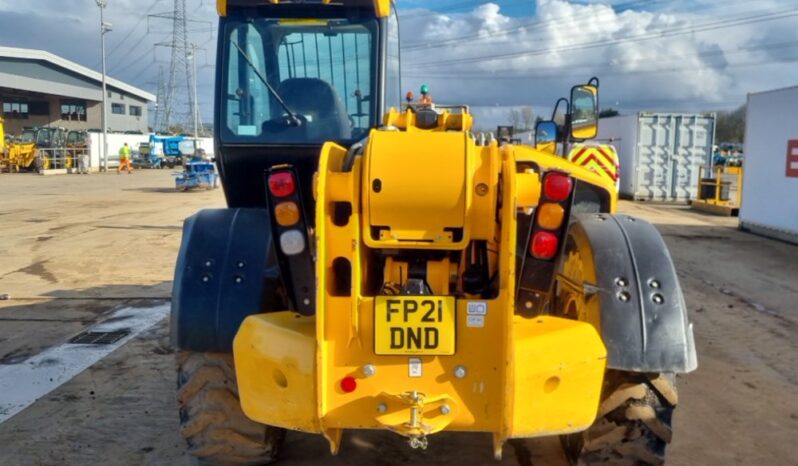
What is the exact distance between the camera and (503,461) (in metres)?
4.54

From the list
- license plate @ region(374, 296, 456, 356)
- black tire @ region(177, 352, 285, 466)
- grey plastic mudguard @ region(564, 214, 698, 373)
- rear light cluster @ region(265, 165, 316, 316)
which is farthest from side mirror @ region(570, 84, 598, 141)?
black tire @ region(177, 352, 285, 466)

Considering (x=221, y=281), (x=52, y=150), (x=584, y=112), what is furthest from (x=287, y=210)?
(x=52, y=150)

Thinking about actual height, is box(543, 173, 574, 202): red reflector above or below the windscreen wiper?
below

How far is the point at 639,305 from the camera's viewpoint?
3576 millimetres

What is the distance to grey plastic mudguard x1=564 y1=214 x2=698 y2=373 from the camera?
11.4 feet

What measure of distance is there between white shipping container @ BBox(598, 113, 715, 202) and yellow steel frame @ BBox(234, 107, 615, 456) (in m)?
22.7

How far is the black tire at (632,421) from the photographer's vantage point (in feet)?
12.1

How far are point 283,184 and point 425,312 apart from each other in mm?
931

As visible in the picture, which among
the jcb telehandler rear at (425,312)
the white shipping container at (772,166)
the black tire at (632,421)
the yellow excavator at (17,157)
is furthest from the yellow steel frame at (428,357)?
the yellow excavator at (17,157)

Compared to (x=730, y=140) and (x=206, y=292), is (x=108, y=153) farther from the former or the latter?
(x=730, y=140)

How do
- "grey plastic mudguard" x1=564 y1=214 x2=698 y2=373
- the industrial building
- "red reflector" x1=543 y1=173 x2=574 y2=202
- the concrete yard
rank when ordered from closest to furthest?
"red reflector" x1=543 y1=173 x2=574 y2=202 < "grey plastic mudguard" x1=564 y1=214 x2=698 y2=373 < the concrete yard < the industrial building

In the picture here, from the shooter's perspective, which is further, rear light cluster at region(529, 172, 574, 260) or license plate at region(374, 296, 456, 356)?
rear light cluster at region(529, 172, 574, 260)

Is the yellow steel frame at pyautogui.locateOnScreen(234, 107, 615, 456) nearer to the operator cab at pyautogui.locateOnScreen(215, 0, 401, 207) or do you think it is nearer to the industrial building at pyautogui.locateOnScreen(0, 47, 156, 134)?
the operator cab at pyautogui.locateOnScreen(215, 0, 401, 207)

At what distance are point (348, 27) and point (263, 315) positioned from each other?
7.52 feet
